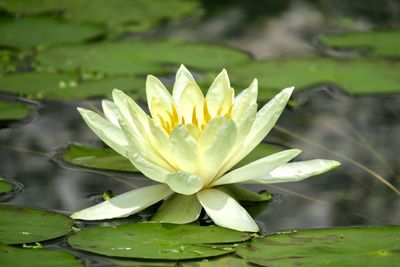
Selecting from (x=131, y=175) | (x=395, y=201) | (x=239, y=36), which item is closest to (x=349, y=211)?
(x=395, y=201)

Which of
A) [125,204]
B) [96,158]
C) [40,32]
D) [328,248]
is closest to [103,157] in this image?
[96,158]

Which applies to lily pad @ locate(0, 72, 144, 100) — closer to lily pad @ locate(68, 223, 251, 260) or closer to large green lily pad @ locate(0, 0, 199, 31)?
large green lily pad @ locate(0, 0, 199, 31)

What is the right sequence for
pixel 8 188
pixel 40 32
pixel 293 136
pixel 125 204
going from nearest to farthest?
pixel 125 204 < pixel 8 188 < pixel 293 136 < pixel 40 32

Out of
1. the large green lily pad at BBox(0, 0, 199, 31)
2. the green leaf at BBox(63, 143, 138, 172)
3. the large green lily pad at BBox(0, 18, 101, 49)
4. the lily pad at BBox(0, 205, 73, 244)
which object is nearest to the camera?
the lily pad at BBox(0, 205, 73, 244)

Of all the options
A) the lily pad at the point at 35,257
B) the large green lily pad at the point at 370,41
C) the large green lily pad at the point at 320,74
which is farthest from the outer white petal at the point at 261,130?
the large green lily pad at the point at 370,41

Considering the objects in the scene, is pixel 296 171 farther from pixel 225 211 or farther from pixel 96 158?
pixel 96 158

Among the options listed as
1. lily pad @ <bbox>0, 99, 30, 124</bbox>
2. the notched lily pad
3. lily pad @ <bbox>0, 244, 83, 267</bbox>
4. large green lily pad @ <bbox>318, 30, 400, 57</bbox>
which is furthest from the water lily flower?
large green lily pad @ <bbox>318, 30, 400, 57</bbox>
